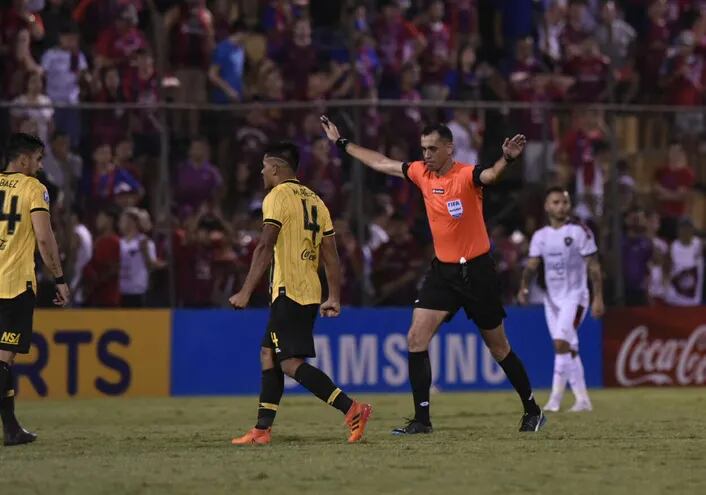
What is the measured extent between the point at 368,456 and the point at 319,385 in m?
1.05

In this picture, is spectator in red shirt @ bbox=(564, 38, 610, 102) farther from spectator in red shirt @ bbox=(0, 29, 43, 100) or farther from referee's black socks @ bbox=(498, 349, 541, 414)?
referee's black socks @ bbox=(498, 349, 541, 414)

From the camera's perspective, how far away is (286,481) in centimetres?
898

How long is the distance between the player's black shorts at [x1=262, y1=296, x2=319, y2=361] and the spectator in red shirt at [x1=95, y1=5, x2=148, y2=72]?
30.8 ft

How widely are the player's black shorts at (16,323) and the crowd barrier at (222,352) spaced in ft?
25.0

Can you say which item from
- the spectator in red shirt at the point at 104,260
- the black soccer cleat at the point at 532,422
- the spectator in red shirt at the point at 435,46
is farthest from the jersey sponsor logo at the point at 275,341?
the spectator in red shirt at the point at 435,46

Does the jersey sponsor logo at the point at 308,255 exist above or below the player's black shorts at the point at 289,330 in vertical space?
above

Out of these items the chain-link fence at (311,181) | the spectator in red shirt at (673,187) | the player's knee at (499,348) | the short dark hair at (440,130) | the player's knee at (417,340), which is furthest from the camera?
the spectator in red shirt at (673,187)

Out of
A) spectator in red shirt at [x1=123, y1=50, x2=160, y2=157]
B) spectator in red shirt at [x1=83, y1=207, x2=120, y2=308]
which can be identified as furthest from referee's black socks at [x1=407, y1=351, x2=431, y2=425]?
spectator in red shirt at [x1=123, y1=50, x2=160, y2=157]

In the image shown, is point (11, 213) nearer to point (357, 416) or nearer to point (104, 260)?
point (357, 416)

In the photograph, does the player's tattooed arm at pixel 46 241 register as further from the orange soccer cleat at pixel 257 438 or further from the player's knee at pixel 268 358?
the orange soccer cleat at pixel 257 438

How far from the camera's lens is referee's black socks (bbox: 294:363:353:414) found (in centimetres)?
1122

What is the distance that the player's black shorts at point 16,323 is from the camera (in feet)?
37.9

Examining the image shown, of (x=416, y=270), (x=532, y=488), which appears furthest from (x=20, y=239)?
(x=416, y=270)

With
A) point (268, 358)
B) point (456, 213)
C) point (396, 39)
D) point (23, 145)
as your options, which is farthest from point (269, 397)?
point (396, 39)
